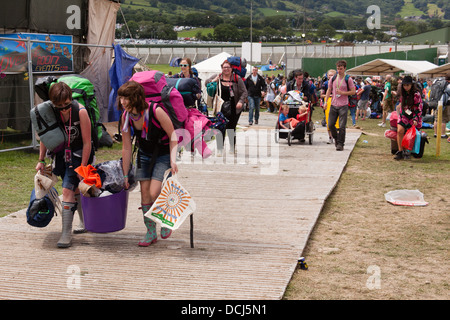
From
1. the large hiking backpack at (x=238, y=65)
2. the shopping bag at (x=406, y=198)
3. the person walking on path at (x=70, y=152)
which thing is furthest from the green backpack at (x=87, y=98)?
the large hiking backpack at (x=238, y=65)

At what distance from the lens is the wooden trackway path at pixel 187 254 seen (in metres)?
4.91

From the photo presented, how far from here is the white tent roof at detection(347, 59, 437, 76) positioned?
31469 mm

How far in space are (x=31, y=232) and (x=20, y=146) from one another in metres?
6.55

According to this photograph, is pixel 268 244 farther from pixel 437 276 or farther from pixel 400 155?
pixel 400 155

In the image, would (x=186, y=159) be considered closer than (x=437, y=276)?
No

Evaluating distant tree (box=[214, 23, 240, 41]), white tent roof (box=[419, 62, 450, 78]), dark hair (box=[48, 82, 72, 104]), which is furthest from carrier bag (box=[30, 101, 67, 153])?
distant tree (box=[214, 23, 240, 41])

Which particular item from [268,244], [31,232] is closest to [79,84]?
[31,232]

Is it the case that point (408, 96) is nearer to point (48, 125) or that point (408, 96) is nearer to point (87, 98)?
point (87, 98)

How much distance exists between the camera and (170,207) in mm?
5910

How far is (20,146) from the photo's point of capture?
12.8 m

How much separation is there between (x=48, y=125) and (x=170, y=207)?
4.86ft

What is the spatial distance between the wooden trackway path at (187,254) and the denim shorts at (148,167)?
71 centimetres

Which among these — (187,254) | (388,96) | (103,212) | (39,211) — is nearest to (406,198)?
(187,254)

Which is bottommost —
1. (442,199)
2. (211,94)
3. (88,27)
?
(442,199)
